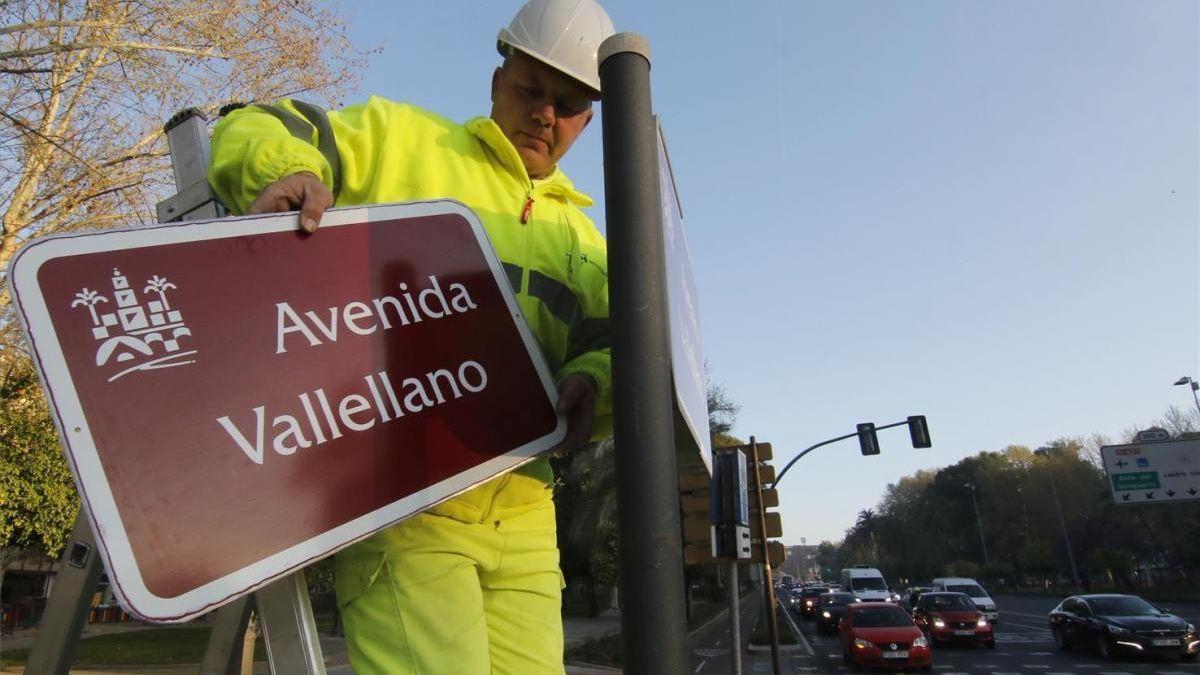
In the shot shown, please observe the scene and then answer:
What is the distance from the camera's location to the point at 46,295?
1067 mm

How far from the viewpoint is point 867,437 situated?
72.1 feet

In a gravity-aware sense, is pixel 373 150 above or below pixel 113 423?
above

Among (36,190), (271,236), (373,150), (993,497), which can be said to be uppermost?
(993,497)

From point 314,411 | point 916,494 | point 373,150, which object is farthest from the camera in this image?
point 916,494

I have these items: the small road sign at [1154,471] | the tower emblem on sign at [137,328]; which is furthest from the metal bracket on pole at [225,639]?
the small road sign at [1154,471]

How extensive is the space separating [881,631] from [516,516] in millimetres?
16020

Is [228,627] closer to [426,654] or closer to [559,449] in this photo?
[426,654]

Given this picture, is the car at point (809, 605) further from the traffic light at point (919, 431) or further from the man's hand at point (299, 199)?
the man's hand at point (299, 199)

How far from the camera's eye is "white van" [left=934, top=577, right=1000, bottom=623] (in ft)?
82.5

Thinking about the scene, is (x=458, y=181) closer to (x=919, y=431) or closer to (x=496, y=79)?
(x=496, y=79)

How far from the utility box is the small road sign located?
76.1 ft

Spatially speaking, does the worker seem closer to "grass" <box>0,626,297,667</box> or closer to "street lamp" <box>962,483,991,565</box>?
"grass" <box>0,626,297,667</box>

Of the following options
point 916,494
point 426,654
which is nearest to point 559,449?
point 426,654

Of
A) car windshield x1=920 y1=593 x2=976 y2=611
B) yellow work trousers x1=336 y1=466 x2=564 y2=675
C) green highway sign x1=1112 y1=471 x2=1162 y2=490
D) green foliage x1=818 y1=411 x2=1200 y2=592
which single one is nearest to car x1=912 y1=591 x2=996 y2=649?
car windshield x1=920 y1=593 x2=976 y2=611
